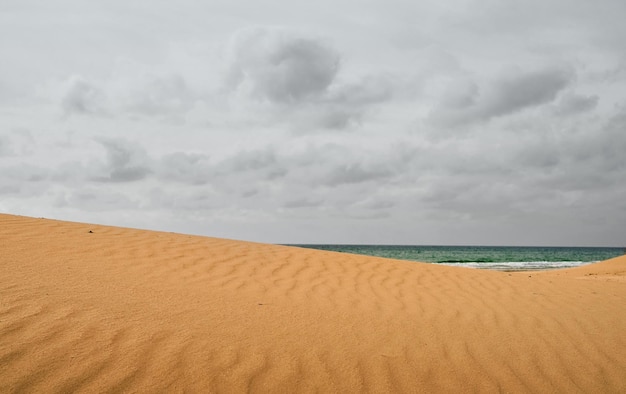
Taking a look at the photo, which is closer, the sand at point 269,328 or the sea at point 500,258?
the sand at point 269,328

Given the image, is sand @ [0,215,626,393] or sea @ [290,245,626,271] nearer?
sand @ [0,215,626,393]

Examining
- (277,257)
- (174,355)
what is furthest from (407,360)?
(277,257)

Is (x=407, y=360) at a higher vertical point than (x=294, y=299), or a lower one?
lower

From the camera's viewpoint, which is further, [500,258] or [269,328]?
[500,258]

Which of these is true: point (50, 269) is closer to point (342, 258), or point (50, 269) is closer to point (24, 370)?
point (24, 370)

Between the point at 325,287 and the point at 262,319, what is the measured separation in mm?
1640

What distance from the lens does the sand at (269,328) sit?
3.20m

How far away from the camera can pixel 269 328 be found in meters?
4.05

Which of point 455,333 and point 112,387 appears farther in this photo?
point 455,333

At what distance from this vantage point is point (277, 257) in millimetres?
7434

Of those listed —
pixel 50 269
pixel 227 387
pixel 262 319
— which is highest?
pixel 50 269

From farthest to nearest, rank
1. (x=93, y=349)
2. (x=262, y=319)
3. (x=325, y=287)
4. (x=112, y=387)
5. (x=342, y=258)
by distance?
(x=342, y=258), (x=325, y=287), (x=262, y=319), (x=93, y=349), (x=112, y=387)

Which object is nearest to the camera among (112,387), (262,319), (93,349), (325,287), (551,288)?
(112,387)

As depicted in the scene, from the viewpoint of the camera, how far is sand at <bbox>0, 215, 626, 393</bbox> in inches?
126
